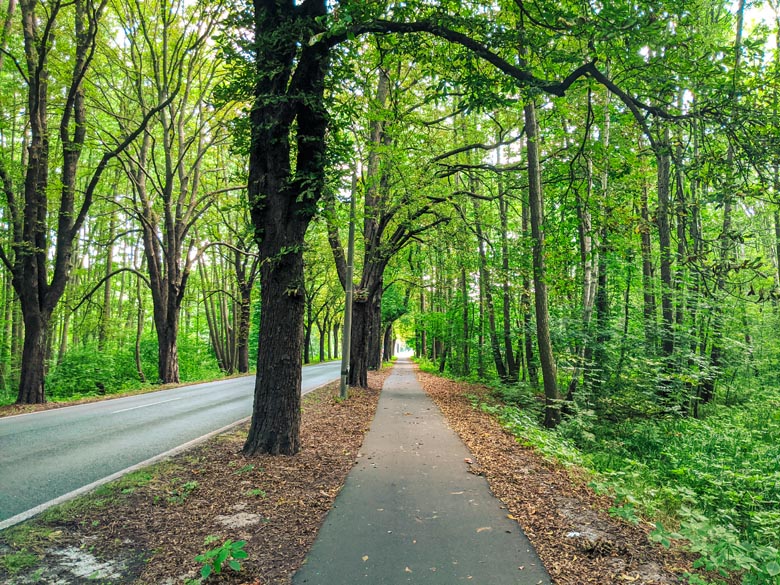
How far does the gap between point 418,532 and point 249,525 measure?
162cm

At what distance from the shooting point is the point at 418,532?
4.27 m

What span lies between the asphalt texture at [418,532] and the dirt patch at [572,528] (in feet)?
0.58

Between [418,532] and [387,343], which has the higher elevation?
[418,532]

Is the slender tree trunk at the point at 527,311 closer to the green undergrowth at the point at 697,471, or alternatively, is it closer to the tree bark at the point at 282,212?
the green undergrowth at the point at 697,471

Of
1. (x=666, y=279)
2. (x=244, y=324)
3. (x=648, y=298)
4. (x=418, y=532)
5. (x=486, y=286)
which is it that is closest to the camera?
(x=418, y=532)

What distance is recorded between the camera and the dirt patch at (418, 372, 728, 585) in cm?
348

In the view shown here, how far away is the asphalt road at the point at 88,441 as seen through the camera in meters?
5.33

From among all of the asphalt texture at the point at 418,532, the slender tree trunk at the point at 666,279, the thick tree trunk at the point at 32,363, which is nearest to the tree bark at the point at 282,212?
the asphalt texture at the point at 418,532

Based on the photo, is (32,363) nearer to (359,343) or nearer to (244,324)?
(359,343)

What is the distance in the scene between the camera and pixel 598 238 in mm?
6789

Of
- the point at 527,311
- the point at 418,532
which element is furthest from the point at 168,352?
the point at 418,532

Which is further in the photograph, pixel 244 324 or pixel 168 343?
pixel 244 324

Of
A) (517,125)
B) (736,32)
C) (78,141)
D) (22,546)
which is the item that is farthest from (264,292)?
(736,32)

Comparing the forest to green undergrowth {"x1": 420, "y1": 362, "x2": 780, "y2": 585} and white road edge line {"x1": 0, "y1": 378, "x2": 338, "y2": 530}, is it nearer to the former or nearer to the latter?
green undergrowth {"x1": 420, "y1": 362, "x2": 780, "y2": 585}
